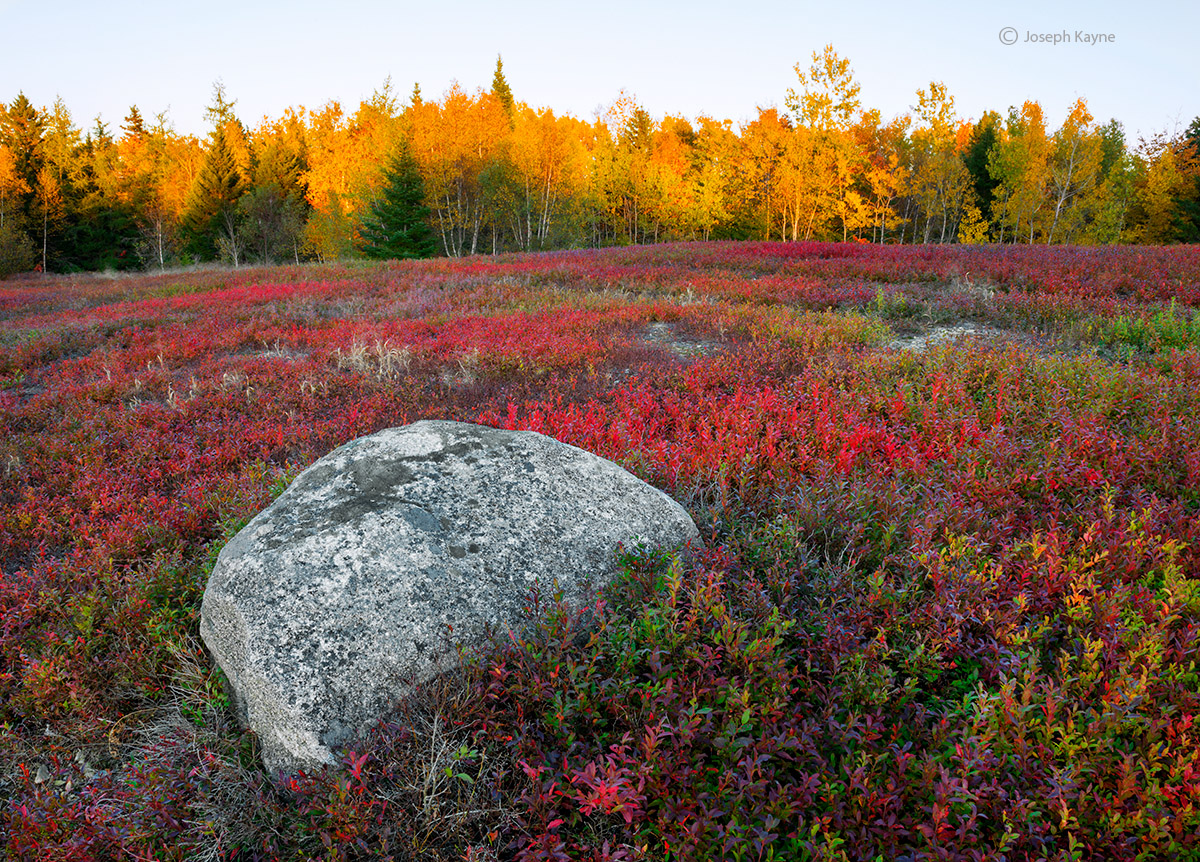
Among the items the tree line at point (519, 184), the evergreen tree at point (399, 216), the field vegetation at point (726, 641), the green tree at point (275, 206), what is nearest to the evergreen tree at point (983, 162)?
the tree line at point (519, 184)

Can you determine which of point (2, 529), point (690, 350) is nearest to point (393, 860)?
point (2, 529)

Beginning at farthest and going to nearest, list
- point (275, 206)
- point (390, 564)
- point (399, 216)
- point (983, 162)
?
1. point (983, 162)
2. point (275, 206)
3. point (399, 216)
4. point (390, 564)

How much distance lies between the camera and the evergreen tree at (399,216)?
34562 millimetres

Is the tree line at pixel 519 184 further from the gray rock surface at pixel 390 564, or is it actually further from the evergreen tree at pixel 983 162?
the gray rock surface at pixel 390 564

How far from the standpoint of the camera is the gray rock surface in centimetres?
231

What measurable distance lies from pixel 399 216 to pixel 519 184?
1247 centimetres

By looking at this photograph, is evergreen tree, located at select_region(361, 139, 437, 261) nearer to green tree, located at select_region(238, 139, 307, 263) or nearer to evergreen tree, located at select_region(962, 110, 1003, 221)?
green tree, located at select_region(238, 139, 307, 263)

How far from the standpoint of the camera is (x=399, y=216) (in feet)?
114

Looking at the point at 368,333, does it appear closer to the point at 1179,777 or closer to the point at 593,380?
the point at 593,380

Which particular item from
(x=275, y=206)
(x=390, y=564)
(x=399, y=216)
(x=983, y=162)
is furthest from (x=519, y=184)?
(x=390, y=564)

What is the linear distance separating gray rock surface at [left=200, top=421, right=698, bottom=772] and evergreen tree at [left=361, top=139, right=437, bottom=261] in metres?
34.4

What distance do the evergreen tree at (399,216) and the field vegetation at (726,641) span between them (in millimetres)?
30394

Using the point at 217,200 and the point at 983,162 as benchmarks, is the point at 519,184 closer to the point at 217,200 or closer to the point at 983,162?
the point at 217,200

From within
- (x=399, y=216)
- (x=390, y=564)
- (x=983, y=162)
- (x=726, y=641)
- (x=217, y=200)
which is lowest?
(x=726, y=641)
